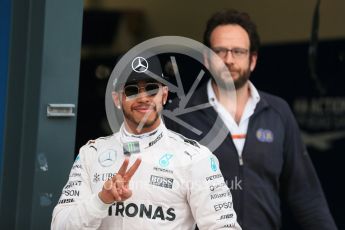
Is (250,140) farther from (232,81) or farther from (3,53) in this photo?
(3,53)

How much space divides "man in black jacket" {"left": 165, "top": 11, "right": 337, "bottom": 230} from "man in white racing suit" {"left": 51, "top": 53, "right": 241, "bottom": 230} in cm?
69

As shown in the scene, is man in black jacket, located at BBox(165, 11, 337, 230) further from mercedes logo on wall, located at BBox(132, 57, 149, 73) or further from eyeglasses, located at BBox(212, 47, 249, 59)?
mercedes logo on wall, located at BBox(132, 57, 149, 73)

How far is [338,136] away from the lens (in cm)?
596

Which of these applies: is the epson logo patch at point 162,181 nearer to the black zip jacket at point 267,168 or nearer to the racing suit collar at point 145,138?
the racing suit collar at point 145,138

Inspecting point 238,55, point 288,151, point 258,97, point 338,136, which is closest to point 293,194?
point 288,151

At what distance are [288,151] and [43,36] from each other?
1257 millimetres

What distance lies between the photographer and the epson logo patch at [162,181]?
8.74 ft

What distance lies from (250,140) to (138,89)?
927 millimetres

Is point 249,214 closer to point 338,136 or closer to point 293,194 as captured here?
point 293,194

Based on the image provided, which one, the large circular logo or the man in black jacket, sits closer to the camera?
the large circular logo

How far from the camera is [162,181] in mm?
2670

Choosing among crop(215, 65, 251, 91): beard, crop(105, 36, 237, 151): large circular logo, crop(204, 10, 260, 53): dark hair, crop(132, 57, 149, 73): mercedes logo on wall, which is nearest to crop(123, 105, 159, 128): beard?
crop(132, 57, 149, 73): mercedes logo on wall

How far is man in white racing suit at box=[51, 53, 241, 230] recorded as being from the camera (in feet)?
8.67

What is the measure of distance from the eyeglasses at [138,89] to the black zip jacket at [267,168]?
28.3 inches
